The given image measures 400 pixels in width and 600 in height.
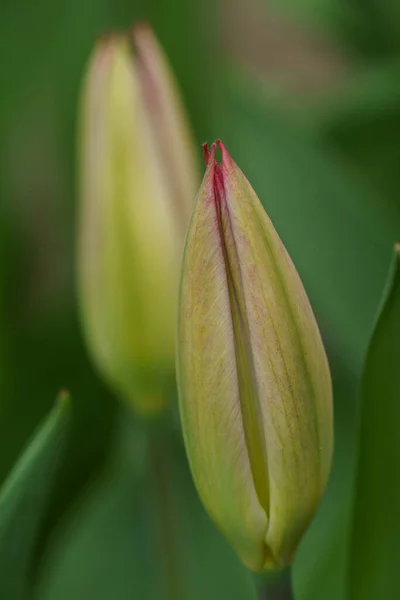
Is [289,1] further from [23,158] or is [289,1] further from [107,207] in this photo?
[107,207]

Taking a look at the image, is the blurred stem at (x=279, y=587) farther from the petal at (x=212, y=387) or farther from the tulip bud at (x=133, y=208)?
the tulip bud at (x=133, y=208)

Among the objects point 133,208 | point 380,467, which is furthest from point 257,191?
point 380,467

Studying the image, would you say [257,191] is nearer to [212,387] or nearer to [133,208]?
[133,208]

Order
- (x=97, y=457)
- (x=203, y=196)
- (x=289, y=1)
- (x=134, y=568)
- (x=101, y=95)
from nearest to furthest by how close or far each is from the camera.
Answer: (x=203, y=196) < (x=101, y=95) < (x=134, y=568) < (x=97, y=457) < (x=289, y=1)

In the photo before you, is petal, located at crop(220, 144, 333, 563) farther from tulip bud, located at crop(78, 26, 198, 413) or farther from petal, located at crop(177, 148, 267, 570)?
tulip bud, located at crop(78, 26, 198, 413)

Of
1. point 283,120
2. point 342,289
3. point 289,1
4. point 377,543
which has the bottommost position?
point 377,543

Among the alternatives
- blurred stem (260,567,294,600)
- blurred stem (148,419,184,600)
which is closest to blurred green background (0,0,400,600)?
blurred stem (148,419,184,600)

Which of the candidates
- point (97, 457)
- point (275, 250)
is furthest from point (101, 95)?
point (97, 457)
